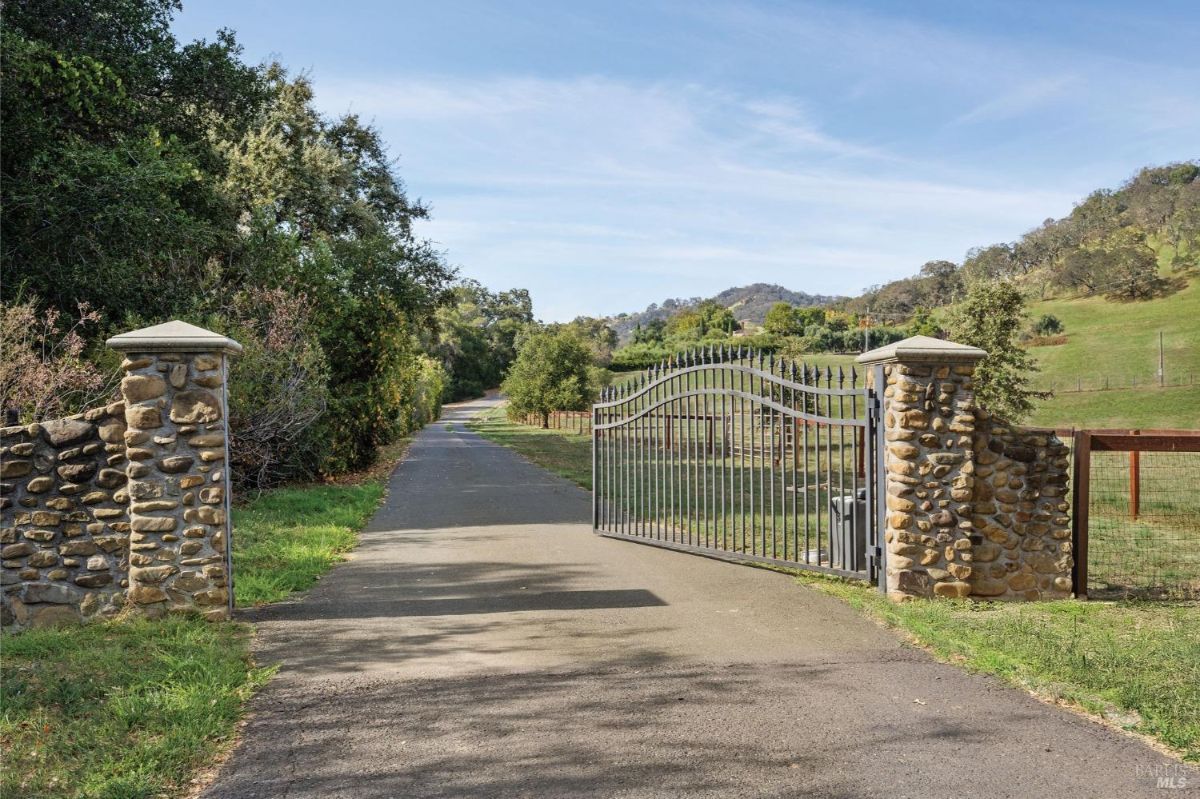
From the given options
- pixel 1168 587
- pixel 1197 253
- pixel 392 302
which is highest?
pixel 1197 253

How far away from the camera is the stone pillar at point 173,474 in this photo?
6.30 meters

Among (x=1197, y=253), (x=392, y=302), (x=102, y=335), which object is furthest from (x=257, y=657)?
(x=1197, y=253)

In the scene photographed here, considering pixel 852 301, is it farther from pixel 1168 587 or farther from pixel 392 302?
pixel 1168 587

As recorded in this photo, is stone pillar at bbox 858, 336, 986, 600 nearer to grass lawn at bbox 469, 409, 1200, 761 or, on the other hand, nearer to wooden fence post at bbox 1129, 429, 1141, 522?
grass lawn at bbox 469, 409, 1200, 761

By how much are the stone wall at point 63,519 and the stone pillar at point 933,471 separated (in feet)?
19.4

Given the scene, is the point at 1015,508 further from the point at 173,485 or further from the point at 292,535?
the point at 292,535

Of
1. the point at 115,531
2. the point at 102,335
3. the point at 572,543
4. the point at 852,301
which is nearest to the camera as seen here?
the point at 115,531

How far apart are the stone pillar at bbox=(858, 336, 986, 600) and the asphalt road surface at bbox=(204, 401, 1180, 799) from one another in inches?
32.6

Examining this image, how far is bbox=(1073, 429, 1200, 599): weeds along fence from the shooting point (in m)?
7.22

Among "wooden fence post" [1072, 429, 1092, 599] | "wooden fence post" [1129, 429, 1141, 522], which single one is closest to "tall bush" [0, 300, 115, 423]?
"wooden fence post" [1072, 429, 1092, 599]

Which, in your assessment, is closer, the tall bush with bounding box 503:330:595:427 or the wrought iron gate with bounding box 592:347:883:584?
the wrought iron gate with bounding box 592:347:883:584

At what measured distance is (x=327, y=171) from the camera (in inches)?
832

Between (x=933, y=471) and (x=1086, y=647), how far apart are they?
1.82 m

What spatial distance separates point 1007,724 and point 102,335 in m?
13.0
